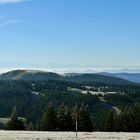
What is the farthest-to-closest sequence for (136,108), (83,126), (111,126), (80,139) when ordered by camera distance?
(136,108)
(111,126)
(83,126)
(80,139)

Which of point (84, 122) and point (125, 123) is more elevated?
point (84, 122)

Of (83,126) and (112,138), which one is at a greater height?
(112,138)

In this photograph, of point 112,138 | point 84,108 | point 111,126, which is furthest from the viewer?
point 111,126

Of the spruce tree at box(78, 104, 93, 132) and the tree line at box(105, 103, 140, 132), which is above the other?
the spruce tree at box(78, 104, 93, 132)

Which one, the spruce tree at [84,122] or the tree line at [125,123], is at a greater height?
the spruce tree at [84,122]

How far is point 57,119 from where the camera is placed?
243ft

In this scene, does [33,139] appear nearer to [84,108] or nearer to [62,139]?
[62,139]

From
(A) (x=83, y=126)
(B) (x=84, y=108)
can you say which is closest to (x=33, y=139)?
(A) (x=83, y=126)

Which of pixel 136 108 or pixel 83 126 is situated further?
pixel 136 108

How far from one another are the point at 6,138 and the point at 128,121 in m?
66.0

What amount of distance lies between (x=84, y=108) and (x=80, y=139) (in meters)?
52.8

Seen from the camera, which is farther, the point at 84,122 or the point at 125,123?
the point at 125,123

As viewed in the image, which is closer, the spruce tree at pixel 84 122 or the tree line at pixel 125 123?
the spruce tree at pixel 84 122

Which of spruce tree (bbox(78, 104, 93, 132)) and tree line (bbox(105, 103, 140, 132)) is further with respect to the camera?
tree line (bbox(105, 103, 140, 132))
